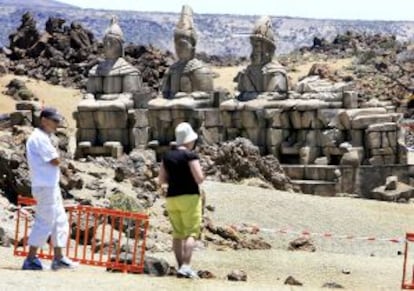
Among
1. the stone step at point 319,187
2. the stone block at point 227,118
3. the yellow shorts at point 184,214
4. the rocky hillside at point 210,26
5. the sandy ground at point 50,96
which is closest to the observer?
the yellow shorts at point 184,214

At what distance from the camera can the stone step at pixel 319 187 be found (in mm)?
23766

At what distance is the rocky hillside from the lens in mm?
115625

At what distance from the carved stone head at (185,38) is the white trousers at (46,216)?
14808mm

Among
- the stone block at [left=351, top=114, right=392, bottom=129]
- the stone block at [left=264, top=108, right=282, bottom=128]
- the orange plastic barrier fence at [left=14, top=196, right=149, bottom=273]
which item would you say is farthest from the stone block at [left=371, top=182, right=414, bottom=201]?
the orange plastic barrier fence at [left=14, top=196, right=149, bottom=273]

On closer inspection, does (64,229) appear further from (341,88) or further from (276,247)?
(341,88)

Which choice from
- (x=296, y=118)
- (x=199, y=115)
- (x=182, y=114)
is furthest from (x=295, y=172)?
(x=182, y=114)

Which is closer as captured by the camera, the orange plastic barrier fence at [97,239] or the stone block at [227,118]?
the orange plastic barrier fence at [97,239]

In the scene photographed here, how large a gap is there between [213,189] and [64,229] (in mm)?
9908

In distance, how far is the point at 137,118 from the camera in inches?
1018

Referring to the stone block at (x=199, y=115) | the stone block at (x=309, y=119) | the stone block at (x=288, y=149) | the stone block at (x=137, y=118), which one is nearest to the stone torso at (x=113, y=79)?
the stone block at (x=137, y=118)

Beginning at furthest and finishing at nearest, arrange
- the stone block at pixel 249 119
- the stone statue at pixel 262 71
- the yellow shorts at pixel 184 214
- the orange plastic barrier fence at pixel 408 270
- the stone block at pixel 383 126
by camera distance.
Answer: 1. the stone statue at pixel 262 71
2. the stone block at pixel 249 119
3. the stone block at pixel 383 126
4. the orange plastic barrier fence at pixel 408 270
5. the yellow shorts at pixel 184 214

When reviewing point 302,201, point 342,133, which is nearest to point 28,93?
point 342,133

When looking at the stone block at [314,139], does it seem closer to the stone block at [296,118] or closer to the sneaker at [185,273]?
the stone block at [296,118]

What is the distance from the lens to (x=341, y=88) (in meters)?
26.1
